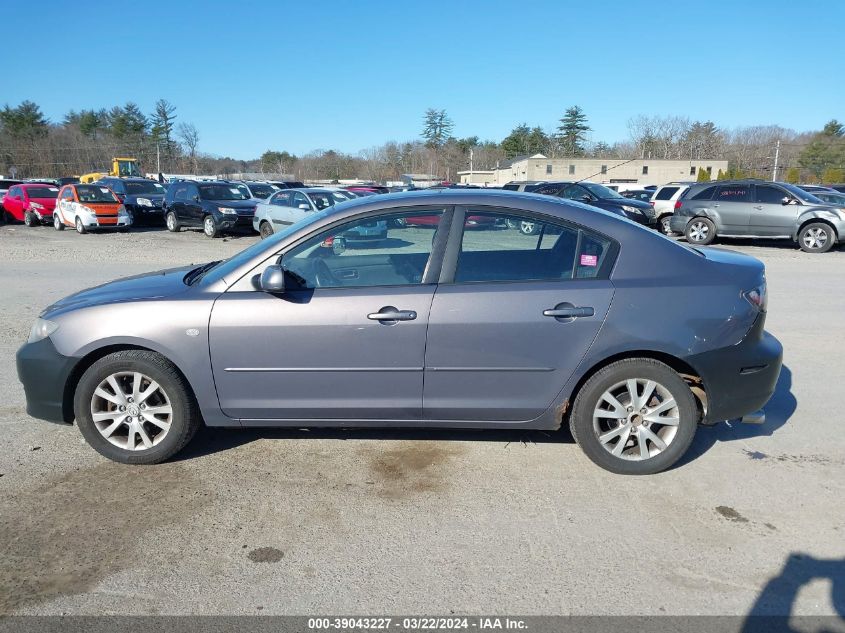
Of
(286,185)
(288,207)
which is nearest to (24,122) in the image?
(286,185)

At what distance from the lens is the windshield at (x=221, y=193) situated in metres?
20.6

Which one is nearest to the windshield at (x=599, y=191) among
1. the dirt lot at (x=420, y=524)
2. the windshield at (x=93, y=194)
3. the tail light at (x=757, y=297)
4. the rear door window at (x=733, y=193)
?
the rear door window at (x=733, y=193)

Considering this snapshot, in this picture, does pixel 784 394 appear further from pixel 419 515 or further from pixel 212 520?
pixel 212 520

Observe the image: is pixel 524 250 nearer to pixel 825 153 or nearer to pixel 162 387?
pixel 162 387

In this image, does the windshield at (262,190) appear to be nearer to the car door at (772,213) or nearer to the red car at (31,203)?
the red car at (31,203)

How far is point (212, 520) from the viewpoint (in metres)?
3.39

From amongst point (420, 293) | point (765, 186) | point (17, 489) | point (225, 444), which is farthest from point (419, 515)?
point (765, 186)

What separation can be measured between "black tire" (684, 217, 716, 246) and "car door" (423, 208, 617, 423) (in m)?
14.4

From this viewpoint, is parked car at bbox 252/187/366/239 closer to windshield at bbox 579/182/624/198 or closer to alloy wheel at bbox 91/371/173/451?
windshield at bbox 579/182/624/198

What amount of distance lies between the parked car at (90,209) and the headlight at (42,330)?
63.4 feet

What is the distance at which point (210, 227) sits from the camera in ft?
65.6

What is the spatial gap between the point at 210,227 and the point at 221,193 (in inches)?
57.3

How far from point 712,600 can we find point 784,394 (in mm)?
3101

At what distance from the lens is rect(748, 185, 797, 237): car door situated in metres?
15.8
